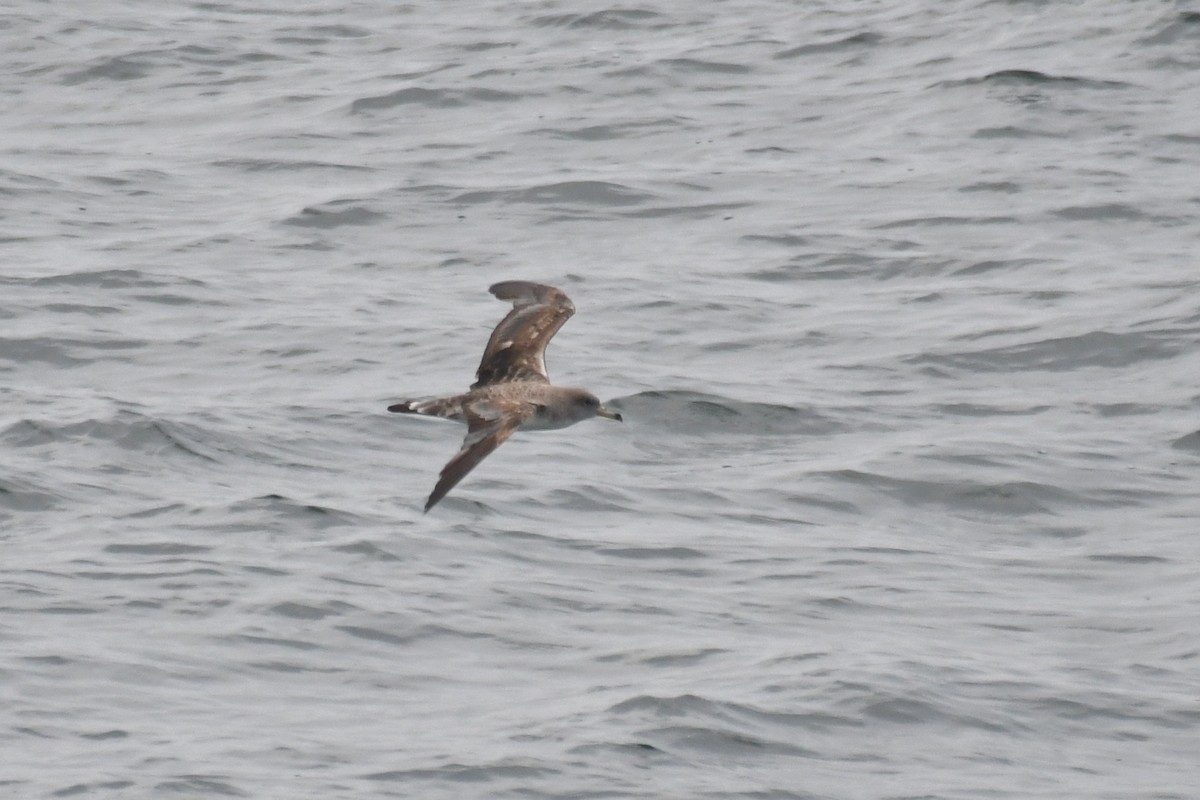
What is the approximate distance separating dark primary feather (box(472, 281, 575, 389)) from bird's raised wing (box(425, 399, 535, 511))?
0.71 m

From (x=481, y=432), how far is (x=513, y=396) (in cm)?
76

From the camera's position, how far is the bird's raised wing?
9055 millimetres

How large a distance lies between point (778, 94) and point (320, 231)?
5.29 meters

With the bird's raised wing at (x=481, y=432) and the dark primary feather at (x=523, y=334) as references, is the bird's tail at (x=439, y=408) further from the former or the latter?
the dark primary feather at (x=523, y=334)

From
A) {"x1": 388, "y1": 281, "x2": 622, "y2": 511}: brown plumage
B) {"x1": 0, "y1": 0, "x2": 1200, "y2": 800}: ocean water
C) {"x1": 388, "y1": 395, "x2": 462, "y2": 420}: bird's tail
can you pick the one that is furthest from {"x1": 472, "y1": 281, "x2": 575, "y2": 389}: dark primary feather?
{"x1": 0, "y1": 0, "x2": 1200, "y2": 800}: ocean water

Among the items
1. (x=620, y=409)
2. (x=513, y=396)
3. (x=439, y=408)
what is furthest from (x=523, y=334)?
(x=620, y=409)

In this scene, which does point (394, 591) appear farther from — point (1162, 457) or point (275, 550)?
point (1162, 457)

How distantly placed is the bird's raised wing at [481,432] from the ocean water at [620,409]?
120 cm

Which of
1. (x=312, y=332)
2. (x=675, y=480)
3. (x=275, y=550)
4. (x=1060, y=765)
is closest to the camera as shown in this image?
(x=1060, y=765)

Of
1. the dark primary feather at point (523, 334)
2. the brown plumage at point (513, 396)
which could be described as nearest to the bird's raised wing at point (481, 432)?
the brown plumage at point (513, 396)

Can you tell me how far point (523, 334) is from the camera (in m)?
11.4

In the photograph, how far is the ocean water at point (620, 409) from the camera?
9.98 meters

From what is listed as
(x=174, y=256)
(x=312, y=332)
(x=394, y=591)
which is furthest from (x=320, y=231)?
(x=394, y=591)

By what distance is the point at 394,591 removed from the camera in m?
11.2
